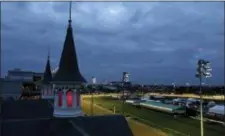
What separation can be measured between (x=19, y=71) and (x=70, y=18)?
414ft

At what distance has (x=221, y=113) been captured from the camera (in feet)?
236

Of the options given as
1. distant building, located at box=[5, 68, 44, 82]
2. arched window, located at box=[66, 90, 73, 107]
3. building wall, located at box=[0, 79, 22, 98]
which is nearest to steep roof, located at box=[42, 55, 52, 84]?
arched window, located at box=[66, 90, 73, 107]

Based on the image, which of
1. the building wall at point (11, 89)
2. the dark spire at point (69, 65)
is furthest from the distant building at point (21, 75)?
the dark spire at point (69, 65)

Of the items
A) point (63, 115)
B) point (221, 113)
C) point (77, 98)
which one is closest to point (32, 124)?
point (63, 115)

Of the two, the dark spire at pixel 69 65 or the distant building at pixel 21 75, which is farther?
the distant building at pixel 21 75

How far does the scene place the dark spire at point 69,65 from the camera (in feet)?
108

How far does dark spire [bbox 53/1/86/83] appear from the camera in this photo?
1294 inches

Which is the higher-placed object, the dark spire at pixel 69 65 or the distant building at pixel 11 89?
the dark spire at pixel 69 65

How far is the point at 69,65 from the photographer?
3359 centimetres

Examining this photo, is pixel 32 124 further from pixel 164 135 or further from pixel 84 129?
pixel 164 135

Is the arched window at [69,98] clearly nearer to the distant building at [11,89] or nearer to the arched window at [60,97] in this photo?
the arched window at [60,97]

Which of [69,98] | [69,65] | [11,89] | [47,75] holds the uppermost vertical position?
[69,65]

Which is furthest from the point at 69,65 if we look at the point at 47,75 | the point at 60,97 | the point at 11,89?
the point at 11,89

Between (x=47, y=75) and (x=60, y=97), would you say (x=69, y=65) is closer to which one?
(x=60, y=97)
